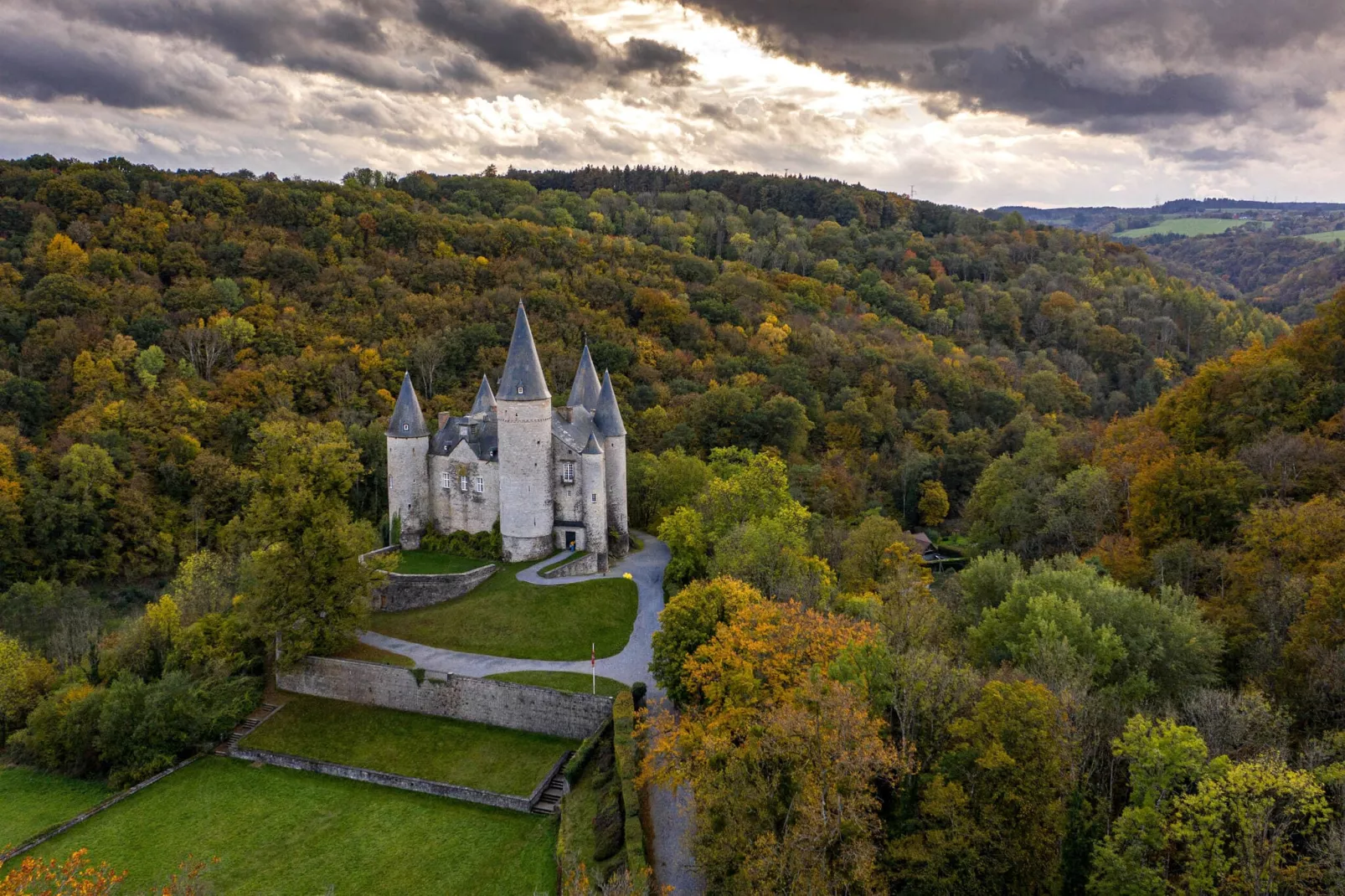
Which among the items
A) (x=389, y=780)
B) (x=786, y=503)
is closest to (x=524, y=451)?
(x=786, y=503)

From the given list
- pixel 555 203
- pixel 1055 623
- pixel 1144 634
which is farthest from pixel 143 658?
pixel 555 203

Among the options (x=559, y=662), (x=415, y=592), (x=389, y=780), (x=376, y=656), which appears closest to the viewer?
(x=389, y=780)

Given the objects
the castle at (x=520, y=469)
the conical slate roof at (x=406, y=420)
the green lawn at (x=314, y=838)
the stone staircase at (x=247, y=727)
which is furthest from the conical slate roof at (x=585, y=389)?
the green lawn at (x=314, y=838)

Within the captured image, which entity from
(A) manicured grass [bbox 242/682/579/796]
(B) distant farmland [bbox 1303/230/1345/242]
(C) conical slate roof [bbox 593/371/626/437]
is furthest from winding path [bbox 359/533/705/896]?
(B) distant farmland [bbox 1303/230/1345/242]

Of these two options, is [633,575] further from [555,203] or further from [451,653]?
[555,203]

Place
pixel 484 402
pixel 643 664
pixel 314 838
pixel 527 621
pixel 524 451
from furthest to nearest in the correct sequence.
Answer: pixel 484 402 < pixel 524 451 < pixel 527 621 < pixel 643 664 < pixel 314 838

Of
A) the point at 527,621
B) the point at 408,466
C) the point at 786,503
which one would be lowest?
the point at 527,621

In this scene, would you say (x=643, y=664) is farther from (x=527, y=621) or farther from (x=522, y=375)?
(x=522, y=375)
